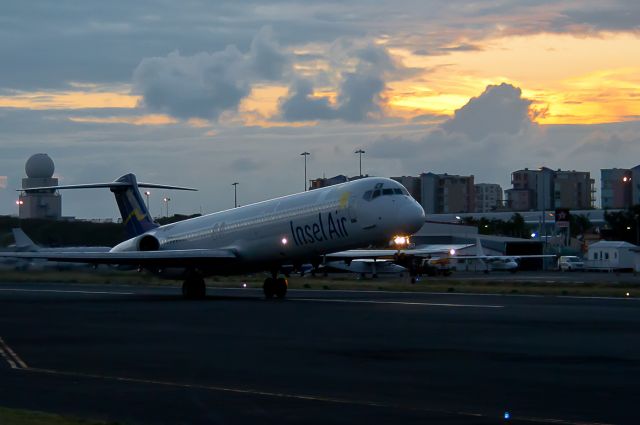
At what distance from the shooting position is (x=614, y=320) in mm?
28188

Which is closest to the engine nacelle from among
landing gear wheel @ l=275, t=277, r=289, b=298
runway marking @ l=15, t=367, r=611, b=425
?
Result: landing gear wheel @ l=275, t=277, r=289, b=298

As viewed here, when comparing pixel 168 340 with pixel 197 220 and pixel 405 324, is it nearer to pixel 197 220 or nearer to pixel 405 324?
pixel 405 324

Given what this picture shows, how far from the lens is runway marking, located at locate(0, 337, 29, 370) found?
18.2 meters

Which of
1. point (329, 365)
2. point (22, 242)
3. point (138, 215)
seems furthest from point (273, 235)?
point (22, 242)

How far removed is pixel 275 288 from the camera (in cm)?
4241

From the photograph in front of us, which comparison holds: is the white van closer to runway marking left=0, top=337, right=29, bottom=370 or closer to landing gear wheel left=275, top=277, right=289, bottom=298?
landing gear wheel left=275, top=277, right=289, bottom=298

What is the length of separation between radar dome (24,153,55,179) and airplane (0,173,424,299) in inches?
2909

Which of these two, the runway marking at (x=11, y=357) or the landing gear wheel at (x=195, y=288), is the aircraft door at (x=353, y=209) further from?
the runway marking at (x=11, y=357)

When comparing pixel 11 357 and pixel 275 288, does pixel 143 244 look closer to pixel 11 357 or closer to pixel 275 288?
pixel 275 288

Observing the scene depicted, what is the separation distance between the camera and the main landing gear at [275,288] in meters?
42.4

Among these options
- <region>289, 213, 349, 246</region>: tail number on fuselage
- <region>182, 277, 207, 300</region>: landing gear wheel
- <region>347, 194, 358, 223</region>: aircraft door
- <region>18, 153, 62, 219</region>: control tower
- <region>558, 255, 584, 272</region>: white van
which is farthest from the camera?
<region>18, 153, 62, 219</region>: control tower

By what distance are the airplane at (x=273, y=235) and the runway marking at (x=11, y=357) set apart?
60.3 ft

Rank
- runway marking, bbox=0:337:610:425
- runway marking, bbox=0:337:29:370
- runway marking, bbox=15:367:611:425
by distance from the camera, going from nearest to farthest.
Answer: runway marking, bbox=15:367:611:425 < runway marking, bbox=0:337:610:425 < runway marking, bbox=0:337:29:370

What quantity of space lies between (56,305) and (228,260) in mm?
7567
